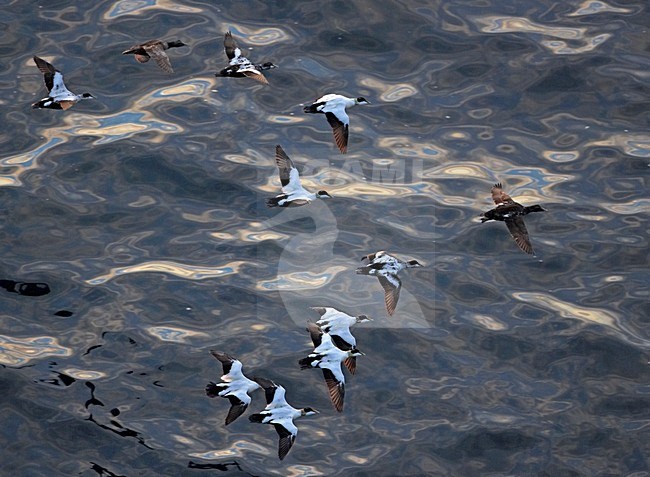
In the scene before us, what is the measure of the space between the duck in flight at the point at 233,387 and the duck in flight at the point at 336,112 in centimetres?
470

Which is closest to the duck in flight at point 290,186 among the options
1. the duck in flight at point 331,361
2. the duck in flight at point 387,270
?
the duck in flight at point 387,270

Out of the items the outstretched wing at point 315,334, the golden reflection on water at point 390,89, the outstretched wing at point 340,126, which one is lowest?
the outstretched wing at point 315,334

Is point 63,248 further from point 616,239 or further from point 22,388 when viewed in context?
point 616,239

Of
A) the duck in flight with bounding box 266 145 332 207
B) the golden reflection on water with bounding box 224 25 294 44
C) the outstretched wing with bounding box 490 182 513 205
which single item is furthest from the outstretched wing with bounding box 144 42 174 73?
the outstretched wing with bounding box 490 182 513 205

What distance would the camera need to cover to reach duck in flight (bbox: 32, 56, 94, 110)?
22.2 m

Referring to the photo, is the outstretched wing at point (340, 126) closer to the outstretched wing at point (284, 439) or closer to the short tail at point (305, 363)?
the short tail at point (305, 363)

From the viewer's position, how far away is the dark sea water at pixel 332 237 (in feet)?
61.0

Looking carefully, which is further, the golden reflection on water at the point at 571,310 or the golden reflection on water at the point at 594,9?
the golden reflection on water at the point at 594,9

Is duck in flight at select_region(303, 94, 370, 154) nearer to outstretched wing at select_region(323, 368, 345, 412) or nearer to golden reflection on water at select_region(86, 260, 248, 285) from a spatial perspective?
golden reflection on water at select_region(86, 260, 248, 285)

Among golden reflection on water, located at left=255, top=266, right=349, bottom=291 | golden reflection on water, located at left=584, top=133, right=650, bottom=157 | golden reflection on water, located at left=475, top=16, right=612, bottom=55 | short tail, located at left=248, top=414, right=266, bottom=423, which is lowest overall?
golden reflection on water, located at left=255, top=266, right=349, bottom=291

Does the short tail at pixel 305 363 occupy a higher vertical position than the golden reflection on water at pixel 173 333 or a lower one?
higher

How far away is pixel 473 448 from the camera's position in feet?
60.4

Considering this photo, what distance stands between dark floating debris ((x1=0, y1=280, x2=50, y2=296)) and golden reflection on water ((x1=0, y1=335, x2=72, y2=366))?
3.45 feet

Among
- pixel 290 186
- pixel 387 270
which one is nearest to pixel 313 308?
pixel 387 270
